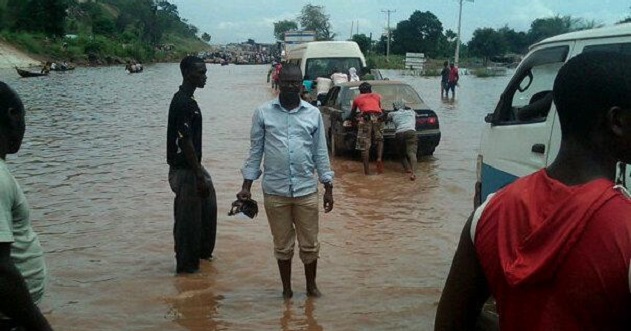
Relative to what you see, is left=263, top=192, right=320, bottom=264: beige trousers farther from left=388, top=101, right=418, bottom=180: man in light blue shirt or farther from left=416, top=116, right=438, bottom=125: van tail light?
left=416, top=116, right=438, bottom=125: van tail light

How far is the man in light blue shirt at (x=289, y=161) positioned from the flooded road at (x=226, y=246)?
0.68 m

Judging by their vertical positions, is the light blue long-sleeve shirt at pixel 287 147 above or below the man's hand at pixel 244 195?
above

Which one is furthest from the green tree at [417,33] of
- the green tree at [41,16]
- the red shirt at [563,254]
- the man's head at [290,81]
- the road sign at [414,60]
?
the red shirt at [563,254]

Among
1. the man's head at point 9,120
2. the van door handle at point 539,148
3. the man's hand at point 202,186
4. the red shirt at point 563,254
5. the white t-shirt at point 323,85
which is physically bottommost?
the man's hand at point 202,186

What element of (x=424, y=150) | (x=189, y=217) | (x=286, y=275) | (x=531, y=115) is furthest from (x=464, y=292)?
(x=424, y=150)

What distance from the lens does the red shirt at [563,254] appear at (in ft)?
4.74

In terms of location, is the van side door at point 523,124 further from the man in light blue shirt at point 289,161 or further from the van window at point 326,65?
the van window at point 326,65

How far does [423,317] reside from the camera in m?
5.18

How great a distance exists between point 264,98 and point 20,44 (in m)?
41.8

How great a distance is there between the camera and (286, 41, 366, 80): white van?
19750 millimetres

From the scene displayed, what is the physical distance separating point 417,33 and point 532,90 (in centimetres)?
10110

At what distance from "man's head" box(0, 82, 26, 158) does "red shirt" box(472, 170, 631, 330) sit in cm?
182

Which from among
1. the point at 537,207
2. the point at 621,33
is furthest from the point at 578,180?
the point at 621,33

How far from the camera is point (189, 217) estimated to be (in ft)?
18.6
